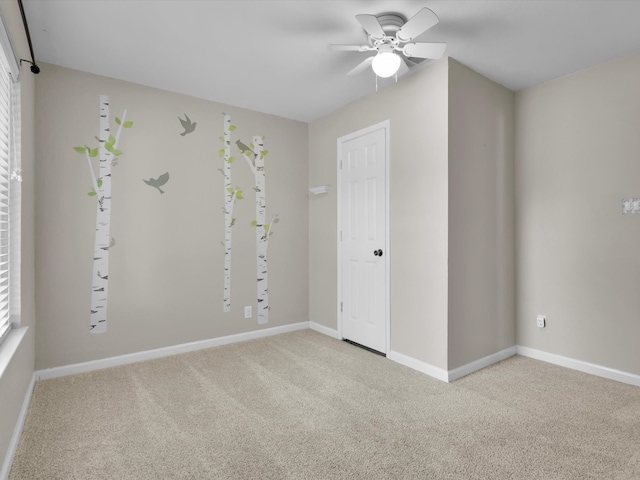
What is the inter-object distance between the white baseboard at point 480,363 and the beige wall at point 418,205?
0.13 m

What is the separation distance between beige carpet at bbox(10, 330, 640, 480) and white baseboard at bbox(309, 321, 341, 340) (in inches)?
29.8

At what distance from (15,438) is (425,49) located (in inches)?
Result: 128

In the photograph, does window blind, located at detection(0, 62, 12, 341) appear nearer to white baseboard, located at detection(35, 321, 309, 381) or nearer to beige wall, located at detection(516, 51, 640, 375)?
white baseboard, located at detection(35, 321, 309, 381)

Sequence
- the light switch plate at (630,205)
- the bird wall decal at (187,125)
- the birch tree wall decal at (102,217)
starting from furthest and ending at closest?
the bird wall decal at (187,125)
the birch tree wall decal at (102,217)
the light switch plate at (630,205)

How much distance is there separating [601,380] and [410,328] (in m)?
1.46

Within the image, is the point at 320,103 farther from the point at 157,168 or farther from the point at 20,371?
the point at 20,371

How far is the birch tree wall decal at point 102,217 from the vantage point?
3.04m

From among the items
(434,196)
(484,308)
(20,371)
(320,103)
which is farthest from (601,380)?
(20,371)

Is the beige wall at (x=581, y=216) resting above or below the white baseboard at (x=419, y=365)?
above

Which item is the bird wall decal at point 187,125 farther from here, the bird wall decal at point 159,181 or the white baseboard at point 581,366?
the white baseboard at point 581,366

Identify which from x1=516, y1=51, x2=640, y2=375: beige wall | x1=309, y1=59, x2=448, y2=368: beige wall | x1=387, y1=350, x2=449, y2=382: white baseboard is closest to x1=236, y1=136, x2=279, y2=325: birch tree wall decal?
x1=309, y1=59, x2=448, y2=368: beige wall

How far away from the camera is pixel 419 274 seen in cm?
303

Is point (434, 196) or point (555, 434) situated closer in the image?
point (555, 434)

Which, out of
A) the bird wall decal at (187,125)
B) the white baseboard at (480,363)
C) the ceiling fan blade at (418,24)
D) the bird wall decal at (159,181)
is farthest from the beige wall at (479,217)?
the bird wall decal at (159,181)
